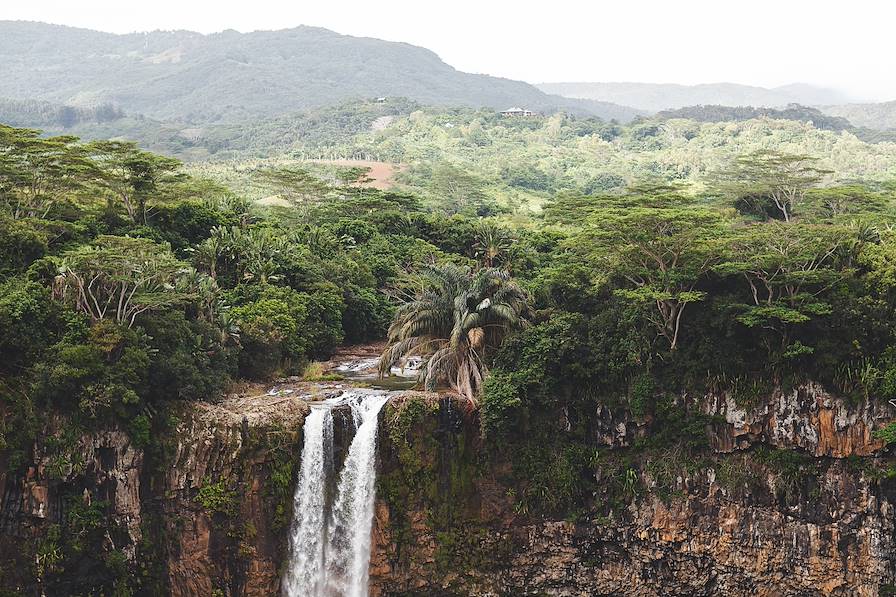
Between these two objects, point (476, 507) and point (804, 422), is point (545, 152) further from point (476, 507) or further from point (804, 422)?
point (804, 422)

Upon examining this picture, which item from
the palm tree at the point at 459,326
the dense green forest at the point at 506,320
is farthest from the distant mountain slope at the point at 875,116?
the palm tree at the point at 459,326

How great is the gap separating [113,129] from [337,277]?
12731cm

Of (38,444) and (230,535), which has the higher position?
(38,444)

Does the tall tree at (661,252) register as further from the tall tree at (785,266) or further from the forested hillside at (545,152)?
the forested hillside at (545,152)

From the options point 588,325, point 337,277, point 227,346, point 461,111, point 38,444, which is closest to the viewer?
point 38,444

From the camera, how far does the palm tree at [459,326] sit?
24.4 m

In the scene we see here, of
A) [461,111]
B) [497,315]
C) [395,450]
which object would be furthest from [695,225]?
[461,111]

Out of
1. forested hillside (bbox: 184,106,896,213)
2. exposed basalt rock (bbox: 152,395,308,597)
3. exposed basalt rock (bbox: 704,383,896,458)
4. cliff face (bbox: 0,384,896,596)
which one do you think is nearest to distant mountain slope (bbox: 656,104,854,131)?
forested hillside (bbox: 184,106,896,213)

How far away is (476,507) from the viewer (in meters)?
24.0

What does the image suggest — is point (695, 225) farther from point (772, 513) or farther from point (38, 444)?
point (38, 444)

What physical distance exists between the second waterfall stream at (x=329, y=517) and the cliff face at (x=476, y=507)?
0.35 m

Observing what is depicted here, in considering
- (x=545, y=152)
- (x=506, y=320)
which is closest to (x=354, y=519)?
(x=506, y=320)

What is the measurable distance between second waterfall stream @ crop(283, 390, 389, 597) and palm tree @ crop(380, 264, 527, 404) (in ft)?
8.45

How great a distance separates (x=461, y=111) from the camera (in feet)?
429
